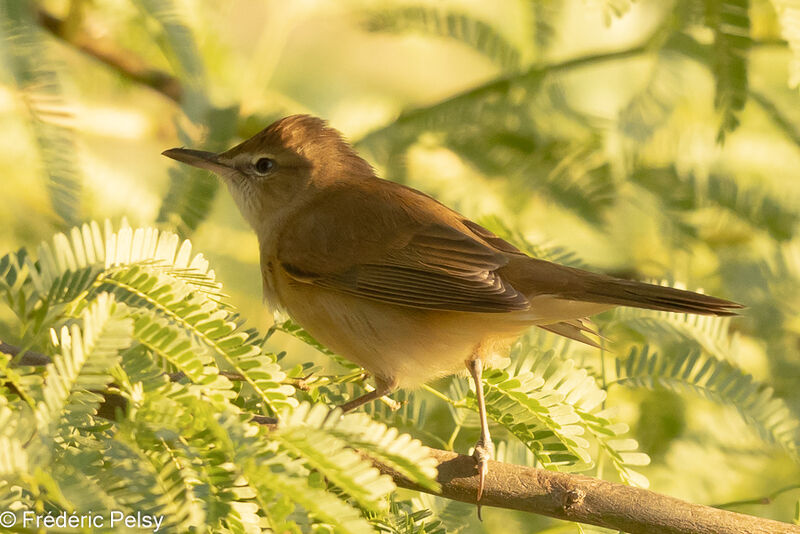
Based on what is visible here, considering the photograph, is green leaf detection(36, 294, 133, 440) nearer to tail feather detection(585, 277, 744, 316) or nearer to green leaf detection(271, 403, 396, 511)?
green leaf detection(271, 403, 396, 511)

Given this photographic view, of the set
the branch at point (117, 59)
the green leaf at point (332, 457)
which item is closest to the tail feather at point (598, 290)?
the green leaf at point (332, 457)

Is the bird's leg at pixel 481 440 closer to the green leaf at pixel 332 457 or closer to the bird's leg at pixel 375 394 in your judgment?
the bird's leg at pixel 375 394

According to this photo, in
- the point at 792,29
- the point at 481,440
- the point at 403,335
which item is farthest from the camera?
the point at 403,335

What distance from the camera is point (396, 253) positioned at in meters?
3.61

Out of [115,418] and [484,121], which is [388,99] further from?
[115,418]

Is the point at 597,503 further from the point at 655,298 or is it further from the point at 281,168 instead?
the point at 281,168

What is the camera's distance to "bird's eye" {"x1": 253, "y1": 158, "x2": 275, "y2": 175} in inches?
168

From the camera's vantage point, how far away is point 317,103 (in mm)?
5426

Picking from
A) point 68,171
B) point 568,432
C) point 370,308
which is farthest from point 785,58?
→ point 68,171

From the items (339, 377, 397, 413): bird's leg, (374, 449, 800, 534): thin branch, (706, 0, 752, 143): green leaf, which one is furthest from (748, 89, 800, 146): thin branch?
(374, 449, 800, 534): thin branch

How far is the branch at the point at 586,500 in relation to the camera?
225 cm

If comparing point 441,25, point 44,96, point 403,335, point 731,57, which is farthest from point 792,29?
point 44,96

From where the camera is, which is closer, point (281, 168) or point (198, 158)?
point (198, 158)

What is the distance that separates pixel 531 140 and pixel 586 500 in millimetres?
2877
